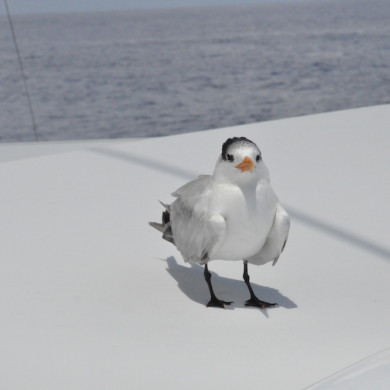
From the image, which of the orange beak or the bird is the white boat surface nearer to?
the bird

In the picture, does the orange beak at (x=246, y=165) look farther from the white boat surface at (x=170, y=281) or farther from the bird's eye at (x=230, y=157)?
the white boat surface at (x=170, y=281)

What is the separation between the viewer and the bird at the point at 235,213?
2.53 meters

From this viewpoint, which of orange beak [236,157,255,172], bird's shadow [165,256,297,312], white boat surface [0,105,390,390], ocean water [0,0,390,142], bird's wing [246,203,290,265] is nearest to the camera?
white boat surface [0,105,390,390]

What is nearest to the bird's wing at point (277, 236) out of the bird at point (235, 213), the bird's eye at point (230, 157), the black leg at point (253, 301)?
the bird at point (235, 213)

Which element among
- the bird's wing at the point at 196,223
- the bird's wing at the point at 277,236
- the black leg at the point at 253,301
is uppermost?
the bird's wing at the point at 196,223

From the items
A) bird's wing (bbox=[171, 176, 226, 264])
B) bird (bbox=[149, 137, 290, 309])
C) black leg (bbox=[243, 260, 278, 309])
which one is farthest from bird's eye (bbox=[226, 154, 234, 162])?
black leg (bbox=[243, 260, 278, 309])

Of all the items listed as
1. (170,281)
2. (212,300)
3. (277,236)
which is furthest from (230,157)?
(170,281)

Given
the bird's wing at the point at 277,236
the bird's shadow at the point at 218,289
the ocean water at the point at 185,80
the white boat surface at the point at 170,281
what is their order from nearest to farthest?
1. the white boat surface at the point at 170,281
2. the bird's wing at the point at 277,236
3. the bird's shadow at the point at 218,289
4. the ocean water at the point at 185,80

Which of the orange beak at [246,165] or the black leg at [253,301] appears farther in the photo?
the black leg at [253,301]

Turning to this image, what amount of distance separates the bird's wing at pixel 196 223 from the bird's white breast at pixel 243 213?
0.03m

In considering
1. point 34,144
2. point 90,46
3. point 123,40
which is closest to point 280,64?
point 90,46

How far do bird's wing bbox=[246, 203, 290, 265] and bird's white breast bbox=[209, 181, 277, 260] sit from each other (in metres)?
0.02

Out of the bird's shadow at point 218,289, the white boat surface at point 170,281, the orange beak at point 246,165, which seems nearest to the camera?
the white boat surface at point 170,281

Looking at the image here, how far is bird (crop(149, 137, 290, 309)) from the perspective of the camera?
2.53 meters
